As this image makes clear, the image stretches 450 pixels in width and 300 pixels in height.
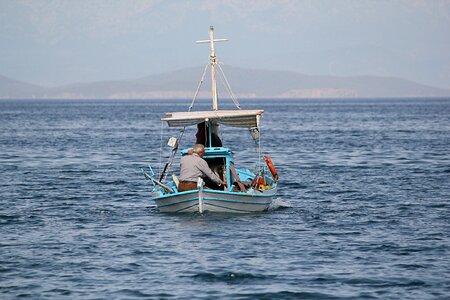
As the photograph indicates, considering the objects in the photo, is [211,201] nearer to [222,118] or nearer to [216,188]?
[216,188]

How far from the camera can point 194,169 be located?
26.2 metres

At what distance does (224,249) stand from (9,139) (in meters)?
53.8

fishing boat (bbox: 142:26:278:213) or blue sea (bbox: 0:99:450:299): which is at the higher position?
fishing boat (bbox: 142:26:278:213)

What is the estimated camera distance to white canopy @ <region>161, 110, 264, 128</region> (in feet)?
92.1

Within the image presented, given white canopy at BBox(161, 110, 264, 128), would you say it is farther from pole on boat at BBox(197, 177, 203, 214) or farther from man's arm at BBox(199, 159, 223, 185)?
pole on boat at BBox(197, 177, 203, 214)

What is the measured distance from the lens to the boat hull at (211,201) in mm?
25906

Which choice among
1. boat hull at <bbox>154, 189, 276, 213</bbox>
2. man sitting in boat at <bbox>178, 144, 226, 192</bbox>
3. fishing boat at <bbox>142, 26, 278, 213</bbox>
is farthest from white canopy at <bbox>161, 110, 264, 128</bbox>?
boat hull at <bbox>154, 189, 276, 213</bbox>

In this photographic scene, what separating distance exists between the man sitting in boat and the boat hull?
1.61ft

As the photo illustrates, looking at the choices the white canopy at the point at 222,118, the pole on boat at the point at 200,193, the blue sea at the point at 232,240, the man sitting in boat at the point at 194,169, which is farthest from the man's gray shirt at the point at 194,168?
the white canopy at the point at 222,118

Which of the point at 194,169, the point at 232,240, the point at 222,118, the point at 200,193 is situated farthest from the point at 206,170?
the point at 232,240

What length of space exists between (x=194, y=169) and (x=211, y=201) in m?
1.13

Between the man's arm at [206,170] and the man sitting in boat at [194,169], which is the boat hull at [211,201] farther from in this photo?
the man's arm at [206,170]

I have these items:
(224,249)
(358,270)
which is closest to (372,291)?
(358,270)

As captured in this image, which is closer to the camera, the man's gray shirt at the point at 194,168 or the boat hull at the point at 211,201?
the boat hull at the point at 211,201
